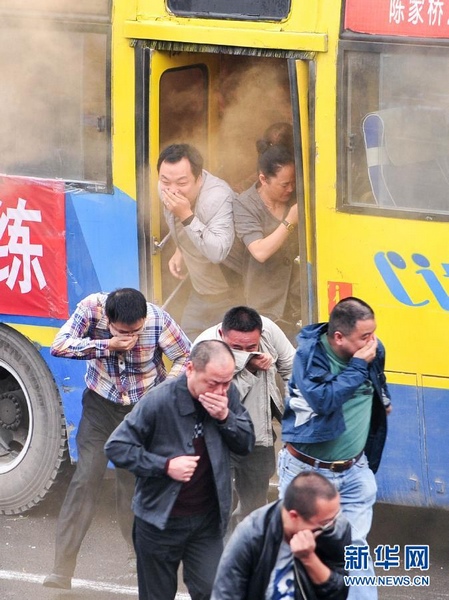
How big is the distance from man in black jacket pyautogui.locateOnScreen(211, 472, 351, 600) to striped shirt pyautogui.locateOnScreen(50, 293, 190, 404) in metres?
2.13

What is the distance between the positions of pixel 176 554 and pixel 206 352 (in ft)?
2.95

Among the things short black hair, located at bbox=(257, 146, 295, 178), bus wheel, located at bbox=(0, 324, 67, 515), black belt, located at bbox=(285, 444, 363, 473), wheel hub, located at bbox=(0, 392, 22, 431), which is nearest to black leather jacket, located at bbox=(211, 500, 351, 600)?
black belt, located at bbox=(285, 444, 363, 473)

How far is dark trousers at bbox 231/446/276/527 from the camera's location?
21.2ft

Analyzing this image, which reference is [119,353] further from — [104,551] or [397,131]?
[397,131]

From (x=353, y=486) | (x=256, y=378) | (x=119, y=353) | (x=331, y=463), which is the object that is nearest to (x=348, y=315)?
(x=331, y=463)

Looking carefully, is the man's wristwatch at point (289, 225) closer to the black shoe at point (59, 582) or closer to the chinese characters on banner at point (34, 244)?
the chinese characters on banner at point (34, 244)

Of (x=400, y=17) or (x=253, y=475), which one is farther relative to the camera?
(x=253, y=475)

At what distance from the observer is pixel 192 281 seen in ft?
23.8

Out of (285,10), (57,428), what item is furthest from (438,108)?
(57,428)

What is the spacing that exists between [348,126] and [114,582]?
264cm

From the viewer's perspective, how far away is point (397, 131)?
6230 millimetres

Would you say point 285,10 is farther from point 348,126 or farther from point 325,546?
point 325,546

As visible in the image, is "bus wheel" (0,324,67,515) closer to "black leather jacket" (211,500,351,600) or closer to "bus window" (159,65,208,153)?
"bus window" (159,65,208,153)

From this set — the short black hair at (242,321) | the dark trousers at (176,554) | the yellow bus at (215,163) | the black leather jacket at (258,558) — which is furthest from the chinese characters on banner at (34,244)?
the black leather jacket at (258,558)
